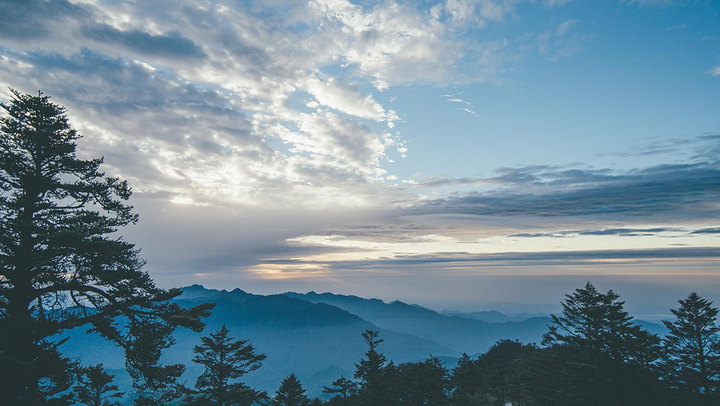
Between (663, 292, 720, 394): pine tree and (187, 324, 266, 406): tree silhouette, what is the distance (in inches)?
1533

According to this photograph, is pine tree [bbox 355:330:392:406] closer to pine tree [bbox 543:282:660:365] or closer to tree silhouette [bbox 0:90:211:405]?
pine tree [bbox 543:282:660:365]

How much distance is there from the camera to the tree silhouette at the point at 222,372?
2866 cm

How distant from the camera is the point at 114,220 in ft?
46.5

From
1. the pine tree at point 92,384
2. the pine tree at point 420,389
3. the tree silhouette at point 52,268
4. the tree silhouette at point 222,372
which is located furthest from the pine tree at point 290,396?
the tree silhouette at point 52,268

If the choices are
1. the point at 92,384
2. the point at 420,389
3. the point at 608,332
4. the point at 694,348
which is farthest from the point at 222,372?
the point at 694,348

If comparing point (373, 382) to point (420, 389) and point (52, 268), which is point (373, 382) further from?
point (52, 268)

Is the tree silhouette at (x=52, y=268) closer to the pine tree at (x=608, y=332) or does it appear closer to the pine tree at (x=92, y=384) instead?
the pine tree at (x=92, y=384)

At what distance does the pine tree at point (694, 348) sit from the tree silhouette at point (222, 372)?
128 ft

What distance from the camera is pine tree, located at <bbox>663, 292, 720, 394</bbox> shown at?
27.6 meters

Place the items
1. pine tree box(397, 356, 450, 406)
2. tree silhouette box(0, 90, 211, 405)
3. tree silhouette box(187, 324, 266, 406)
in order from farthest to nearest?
pine tree box(397, 356, 450, 406), tree silhouette box(187, 324, 266, 406), tree silhouette box(0, 90, 211, 405)

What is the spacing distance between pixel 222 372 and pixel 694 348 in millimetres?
44565

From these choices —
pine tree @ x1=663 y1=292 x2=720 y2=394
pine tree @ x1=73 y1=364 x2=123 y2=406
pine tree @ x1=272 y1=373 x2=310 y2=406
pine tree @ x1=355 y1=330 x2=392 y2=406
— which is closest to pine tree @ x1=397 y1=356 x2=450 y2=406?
pine tree @ x1=355 y1=330 x2=392 y2=406

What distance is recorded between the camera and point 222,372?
29.6 meters

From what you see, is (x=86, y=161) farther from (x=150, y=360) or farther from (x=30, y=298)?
(x=150, y=360)
